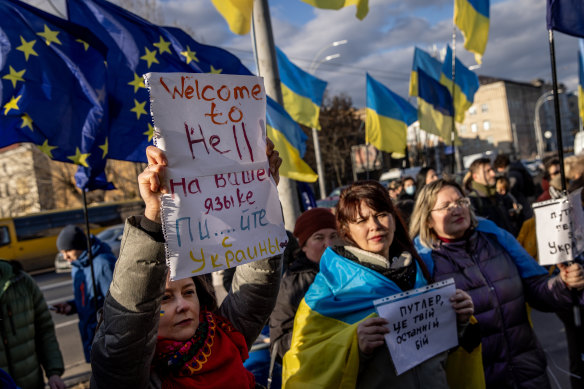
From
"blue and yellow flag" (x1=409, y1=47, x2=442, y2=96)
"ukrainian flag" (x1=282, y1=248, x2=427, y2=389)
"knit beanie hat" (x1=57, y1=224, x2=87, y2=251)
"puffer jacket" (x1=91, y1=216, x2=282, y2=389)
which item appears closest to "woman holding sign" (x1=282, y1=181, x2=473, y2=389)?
"ukrainian flag" (x1=282, y1=248, x2=427, y2=389)

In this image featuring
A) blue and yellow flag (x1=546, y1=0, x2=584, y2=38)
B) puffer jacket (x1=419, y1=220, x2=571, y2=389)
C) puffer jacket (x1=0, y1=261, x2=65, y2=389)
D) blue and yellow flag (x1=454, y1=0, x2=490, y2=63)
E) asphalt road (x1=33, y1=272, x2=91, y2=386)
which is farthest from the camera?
blue and yellow flag (x1=454, y1=0, x2=490, y2=63)

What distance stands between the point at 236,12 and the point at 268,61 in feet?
4.84

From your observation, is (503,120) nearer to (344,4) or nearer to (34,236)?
(34,236)

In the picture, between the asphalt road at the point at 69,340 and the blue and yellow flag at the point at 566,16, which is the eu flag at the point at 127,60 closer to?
the asphalt road at the point at 69,340

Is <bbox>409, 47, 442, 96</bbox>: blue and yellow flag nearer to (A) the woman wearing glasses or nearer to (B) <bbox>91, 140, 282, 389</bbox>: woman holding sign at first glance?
(A) the woman wearing glasses

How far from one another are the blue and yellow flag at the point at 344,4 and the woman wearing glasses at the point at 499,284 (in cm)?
233

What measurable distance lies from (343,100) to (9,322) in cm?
3624

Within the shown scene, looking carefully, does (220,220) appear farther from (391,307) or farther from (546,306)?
(546,306)

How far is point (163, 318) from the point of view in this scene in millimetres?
1674

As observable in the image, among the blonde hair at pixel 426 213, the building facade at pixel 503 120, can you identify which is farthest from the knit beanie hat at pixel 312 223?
the building facade at pixel 503 120

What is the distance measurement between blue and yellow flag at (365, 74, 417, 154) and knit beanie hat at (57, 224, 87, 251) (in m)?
5.38

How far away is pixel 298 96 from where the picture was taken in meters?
8.78

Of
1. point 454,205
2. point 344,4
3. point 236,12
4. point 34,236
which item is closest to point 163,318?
point 454,205

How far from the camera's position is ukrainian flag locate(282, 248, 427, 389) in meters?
1.99
